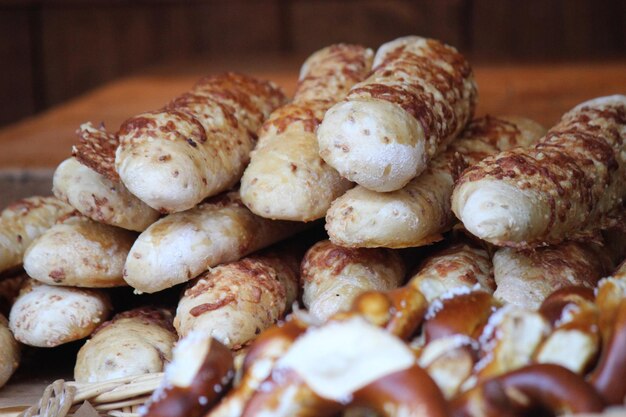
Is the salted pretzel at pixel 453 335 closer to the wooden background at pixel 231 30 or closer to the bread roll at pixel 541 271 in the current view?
the bread roll at pixel 541 271

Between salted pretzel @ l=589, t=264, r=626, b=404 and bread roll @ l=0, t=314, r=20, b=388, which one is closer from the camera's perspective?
salted pretzel @ l=589, t=264, r=626, b=404

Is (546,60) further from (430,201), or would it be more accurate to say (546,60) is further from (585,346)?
(585,346)

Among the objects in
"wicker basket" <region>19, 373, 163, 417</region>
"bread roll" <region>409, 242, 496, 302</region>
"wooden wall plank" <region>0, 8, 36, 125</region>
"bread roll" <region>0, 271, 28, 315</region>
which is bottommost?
"wooden wall plank" <region>0, 8, 36, 125</region>

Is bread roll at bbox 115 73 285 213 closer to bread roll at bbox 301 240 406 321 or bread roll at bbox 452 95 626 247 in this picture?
bread roll at bbox 301 240 406 321

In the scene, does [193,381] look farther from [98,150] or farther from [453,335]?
[98,150]

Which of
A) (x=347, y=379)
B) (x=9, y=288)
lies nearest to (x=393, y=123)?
(x=347, y=379)

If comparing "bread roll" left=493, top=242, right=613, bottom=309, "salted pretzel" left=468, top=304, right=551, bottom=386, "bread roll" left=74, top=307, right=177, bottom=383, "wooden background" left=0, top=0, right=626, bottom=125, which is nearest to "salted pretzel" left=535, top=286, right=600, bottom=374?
"salted pretzel" left=468, top=304, right=551, bottom=386
